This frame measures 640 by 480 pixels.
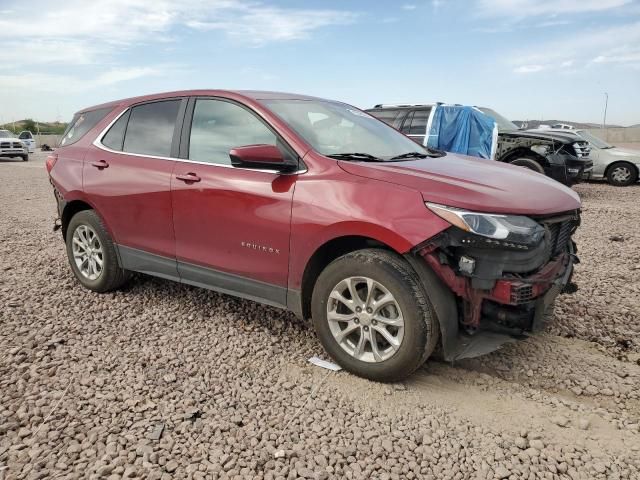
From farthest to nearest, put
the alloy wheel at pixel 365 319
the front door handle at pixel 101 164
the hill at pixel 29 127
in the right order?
the hill at pixel 29 127 < the front door handle at pixel 101 164 < the alloy wheel at pixel 365 319

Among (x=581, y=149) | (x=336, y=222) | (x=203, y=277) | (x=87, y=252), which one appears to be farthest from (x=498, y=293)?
(x=581, y=149)

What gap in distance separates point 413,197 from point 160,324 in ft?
7.45

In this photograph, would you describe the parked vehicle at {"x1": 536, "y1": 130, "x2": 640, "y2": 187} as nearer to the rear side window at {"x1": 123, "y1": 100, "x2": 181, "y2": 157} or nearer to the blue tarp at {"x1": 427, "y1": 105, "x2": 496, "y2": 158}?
the blue tarp at {"x1": 427, "y1": 105, "x2": 496, "y2": 158}

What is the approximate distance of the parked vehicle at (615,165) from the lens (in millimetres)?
12680

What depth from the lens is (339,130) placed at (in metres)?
3.75

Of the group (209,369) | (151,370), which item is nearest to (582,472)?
(209,369)

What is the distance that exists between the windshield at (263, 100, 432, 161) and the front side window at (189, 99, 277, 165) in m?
0.18

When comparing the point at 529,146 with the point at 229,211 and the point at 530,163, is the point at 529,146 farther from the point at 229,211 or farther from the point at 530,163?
the point at 229,211

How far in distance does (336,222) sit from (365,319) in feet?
1.95

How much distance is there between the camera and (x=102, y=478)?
2.30m

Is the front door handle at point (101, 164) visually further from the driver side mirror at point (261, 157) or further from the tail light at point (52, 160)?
the driver side mirror at point (261, 157)

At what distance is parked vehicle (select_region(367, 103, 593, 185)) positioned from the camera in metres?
9.91

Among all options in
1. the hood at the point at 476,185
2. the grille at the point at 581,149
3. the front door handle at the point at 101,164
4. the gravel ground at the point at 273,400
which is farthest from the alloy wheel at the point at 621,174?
the front door handle at the point at 101,164

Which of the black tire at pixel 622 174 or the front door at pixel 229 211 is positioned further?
the black tire at pixel 622 174
